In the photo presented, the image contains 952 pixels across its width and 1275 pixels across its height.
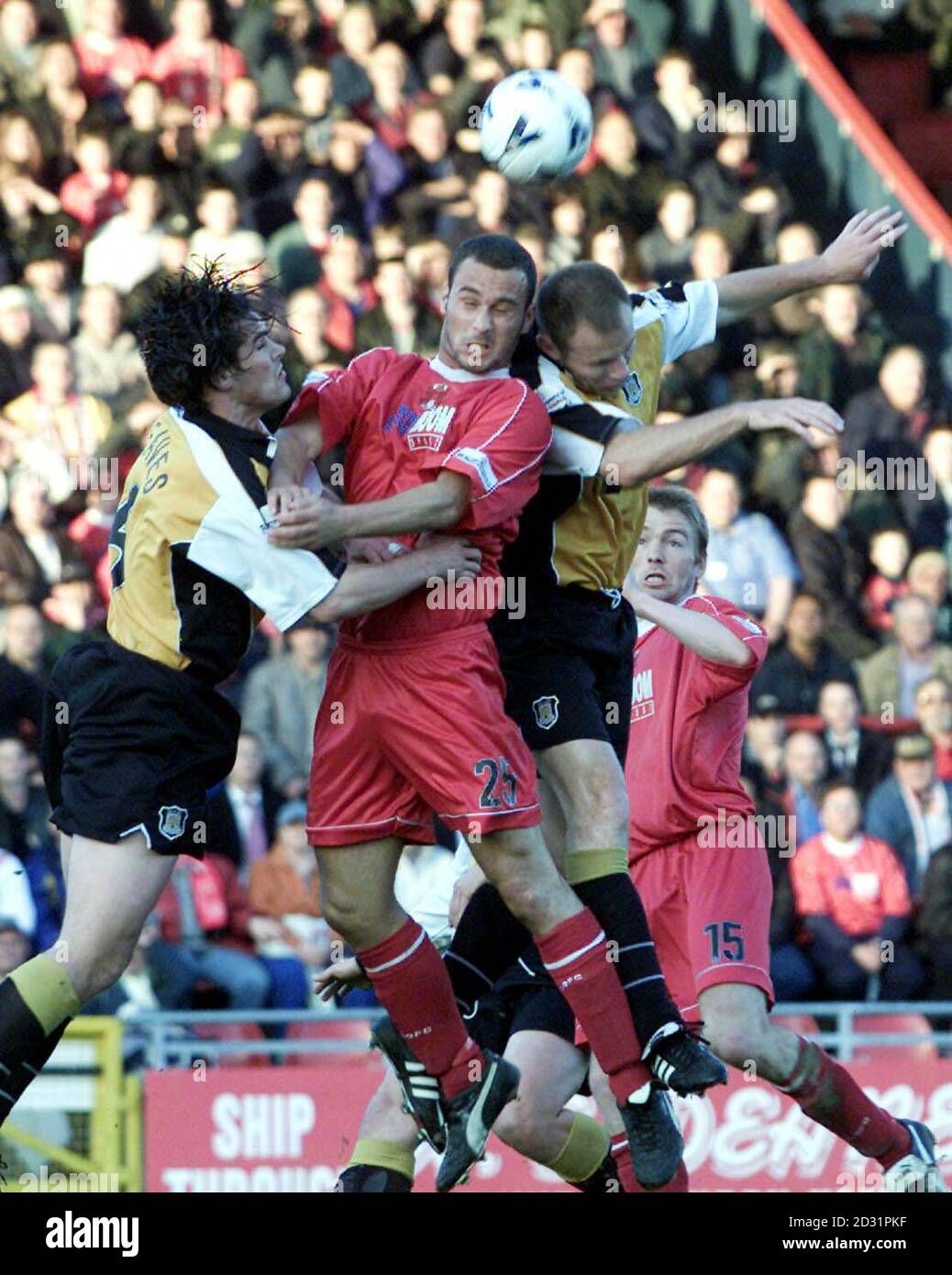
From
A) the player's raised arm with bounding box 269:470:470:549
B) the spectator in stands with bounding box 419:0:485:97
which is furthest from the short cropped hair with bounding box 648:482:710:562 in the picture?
the spectator in stands with bounding box 419:0:485:97

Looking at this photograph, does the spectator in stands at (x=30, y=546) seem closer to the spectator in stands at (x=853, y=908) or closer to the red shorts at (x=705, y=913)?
the spectator in stands at (x=853, y=908)

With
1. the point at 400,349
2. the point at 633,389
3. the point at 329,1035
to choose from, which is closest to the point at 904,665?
the point at 400,349

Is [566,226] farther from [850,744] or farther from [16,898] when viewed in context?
[16,898]

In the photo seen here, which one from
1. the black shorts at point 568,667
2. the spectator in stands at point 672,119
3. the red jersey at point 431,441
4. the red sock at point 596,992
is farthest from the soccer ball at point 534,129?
the spectator in stands at point 672,119

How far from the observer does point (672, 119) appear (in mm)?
12922

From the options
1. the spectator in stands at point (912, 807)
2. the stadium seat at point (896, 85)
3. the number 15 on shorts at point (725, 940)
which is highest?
→ the stadium seat at point (896, 85)

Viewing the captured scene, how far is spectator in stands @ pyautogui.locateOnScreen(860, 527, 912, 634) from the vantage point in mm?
11555

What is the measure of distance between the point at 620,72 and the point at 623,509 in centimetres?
710

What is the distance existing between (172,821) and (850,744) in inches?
210

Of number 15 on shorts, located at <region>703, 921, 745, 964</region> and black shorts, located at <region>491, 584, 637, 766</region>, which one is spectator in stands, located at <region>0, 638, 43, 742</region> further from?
black shorts, located at <region>491, 584, 637, 766</region>

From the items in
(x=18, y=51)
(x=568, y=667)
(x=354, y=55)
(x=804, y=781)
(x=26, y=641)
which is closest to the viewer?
(x=568, y=667)

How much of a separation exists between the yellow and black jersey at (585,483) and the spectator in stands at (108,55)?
6.63 meters

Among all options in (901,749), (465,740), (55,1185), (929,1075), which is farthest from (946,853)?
(465,740)

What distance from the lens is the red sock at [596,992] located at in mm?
6277
